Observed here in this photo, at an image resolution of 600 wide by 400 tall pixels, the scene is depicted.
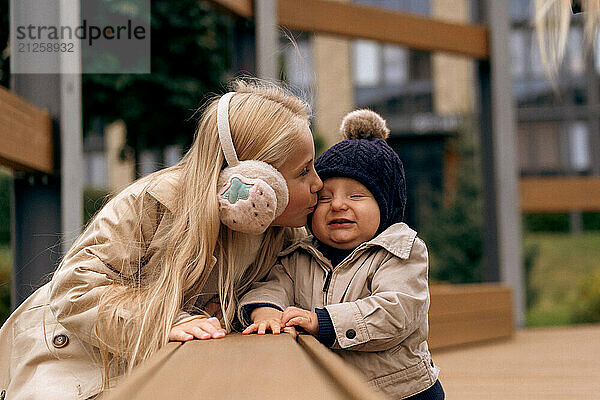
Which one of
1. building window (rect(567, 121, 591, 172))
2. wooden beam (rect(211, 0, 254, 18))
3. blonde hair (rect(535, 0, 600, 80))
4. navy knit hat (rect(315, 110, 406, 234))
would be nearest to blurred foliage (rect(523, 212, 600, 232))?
building window (rect(567, 121, 591, 172))

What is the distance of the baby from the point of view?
4.17 feet

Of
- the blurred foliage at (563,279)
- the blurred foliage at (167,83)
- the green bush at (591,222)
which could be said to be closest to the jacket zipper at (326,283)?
the blurred foliage at (167,83)

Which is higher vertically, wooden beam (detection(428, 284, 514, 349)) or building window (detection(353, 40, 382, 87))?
building window (detection(353, 40, 382, 87))

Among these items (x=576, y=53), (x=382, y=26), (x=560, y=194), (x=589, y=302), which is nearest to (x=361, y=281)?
(x=382, y=26)

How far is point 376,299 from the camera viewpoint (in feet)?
4.24

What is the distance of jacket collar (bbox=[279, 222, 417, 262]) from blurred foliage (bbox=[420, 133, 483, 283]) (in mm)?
7401

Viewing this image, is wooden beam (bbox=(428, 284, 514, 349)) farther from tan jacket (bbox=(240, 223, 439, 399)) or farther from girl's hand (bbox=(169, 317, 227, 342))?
girl's hand (bbox=(169, 317, 227, 342))

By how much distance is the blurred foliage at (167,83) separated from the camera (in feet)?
19.6

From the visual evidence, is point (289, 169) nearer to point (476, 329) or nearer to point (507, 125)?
point (476, 329)

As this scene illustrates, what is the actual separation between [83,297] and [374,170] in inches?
22.7

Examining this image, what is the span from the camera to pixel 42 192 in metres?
2.55

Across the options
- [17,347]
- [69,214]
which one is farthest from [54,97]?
[17,347]

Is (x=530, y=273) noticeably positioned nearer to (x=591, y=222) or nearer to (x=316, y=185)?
(x=591, y=222)

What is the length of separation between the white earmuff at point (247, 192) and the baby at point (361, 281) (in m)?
0.14
